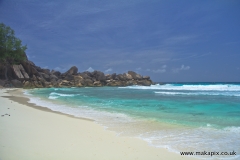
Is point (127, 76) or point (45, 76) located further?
point (127, 76)

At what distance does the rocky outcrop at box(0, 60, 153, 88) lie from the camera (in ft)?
143

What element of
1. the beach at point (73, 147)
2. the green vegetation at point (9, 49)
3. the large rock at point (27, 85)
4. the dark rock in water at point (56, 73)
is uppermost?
the green vegetation at point (9, 49)

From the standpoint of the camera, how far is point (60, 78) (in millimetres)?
64125

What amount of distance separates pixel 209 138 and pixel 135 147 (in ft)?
8.21

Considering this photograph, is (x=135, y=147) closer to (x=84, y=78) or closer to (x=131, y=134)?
(x=131, y=134)

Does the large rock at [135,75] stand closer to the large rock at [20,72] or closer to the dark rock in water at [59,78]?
the dark rock in water at [59,78]

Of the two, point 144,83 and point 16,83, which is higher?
point 16,83

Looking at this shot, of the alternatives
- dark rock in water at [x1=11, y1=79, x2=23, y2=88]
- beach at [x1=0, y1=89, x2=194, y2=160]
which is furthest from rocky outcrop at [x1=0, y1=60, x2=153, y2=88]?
beach at [x1=0, y1=89, x2=194, y2=160]

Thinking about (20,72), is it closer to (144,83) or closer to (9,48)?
(9,48)

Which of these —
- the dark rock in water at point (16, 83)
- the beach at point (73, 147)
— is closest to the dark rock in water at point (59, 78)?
the dark rock in water at point (16, 83)

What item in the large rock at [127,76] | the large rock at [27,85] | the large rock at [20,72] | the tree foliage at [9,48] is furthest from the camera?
the large rock at [127,76]

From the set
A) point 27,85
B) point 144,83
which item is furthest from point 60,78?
point 144,83

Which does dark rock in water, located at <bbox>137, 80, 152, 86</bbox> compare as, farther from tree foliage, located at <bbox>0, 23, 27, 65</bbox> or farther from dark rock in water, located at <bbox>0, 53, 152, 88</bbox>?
tree foliage, located at <bbox>0, 23, 27, 65</bbox>

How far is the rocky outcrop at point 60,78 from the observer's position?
43672mm
